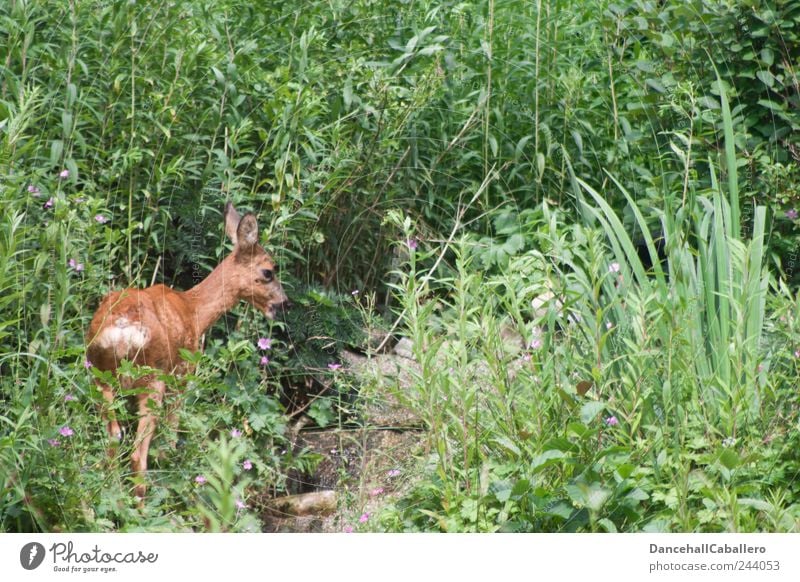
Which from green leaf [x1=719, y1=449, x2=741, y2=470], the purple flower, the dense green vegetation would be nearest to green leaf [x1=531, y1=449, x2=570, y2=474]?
the dense green vegetation

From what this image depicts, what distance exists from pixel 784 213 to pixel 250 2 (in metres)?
2.71

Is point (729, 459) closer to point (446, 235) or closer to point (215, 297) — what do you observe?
point (446, 235)

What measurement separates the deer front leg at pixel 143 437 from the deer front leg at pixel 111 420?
0.07 m

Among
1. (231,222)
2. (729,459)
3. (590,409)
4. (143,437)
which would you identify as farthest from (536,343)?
(231,222)

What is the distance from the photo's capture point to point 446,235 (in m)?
5.09

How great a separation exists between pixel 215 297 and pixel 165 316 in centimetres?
31

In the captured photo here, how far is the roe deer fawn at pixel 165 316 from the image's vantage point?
3918mm

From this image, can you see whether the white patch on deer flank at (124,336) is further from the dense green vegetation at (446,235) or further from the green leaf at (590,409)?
the green leaf at (590,409)

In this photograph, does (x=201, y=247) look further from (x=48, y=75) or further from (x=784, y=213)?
(x=784, y=213)

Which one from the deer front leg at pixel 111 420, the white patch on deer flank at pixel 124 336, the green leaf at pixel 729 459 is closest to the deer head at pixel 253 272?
the white patch on deer flank at pixel 124 336

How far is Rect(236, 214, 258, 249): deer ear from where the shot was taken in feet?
14.7

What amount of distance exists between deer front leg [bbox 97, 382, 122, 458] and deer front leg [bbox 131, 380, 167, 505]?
7cm

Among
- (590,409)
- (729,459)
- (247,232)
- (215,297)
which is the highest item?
(247,232)

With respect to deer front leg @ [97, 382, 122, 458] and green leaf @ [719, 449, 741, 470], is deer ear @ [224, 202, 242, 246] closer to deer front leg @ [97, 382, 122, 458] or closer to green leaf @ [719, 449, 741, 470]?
deer front leg @ [97, 382, 122, 458]
